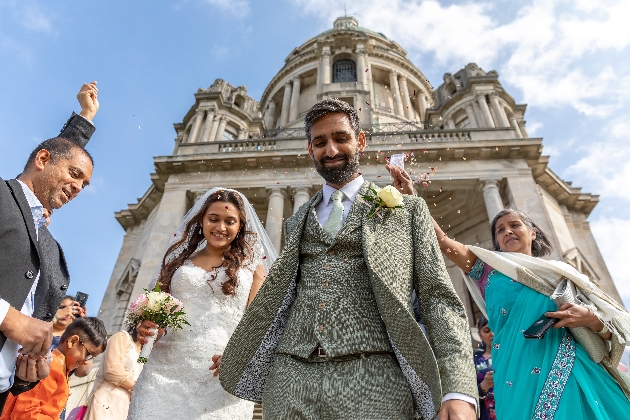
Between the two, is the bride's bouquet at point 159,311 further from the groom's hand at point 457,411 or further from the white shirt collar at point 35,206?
the groom's hand at point 457,411

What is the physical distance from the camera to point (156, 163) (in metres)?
19.2

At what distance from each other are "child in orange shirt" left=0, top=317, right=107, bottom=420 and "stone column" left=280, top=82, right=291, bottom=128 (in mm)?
26695

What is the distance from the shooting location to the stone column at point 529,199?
15375 mm

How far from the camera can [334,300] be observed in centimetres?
212

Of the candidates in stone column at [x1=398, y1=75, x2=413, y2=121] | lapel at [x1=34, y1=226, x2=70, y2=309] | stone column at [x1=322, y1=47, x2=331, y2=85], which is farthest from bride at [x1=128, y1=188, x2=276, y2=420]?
stone column at [x1=398, y1=75, x2=413, y2=121]

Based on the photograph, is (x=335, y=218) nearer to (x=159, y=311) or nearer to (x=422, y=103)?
(x=159, y=311)

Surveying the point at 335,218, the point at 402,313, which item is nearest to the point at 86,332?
the point at 335,218

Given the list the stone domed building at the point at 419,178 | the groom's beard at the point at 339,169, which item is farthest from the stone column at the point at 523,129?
the groom's beard at the point at 339,169

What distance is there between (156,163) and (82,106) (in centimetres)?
1615

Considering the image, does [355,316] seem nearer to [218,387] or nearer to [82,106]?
[218,387]

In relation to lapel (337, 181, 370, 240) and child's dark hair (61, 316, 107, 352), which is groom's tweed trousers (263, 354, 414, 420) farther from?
child's dark hair (61, 316, 107, 352)

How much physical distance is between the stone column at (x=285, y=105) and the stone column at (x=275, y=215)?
45.6 feet

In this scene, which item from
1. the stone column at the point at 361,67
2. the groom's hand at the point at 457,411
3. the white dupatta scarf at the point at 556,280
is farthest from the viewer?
the stone column at the point at 361,67

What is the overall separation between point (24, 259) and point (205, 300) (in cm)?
168
